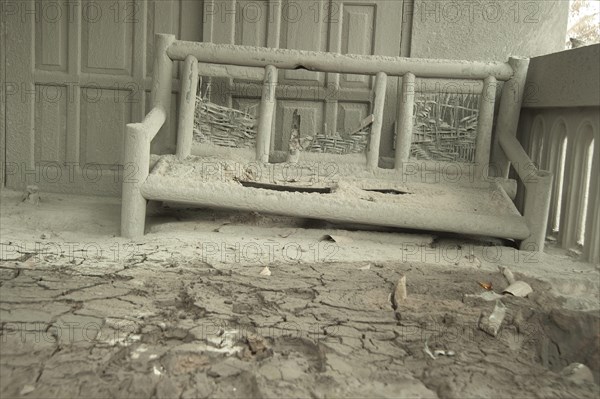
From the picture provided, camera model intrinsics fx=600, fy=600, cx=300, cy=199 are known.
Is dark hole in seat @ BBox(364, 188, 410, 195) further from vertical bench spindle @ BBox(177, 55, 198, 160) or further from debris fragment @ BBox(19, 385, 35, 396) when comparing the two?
debris fragment @ BBox(19, 385, 35, 396)

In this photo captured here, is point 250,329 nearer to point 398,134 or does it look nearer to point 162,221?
point 162,221

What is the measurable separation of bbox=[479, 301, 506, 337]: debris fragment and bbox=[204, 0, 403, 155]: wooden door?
2.73 m

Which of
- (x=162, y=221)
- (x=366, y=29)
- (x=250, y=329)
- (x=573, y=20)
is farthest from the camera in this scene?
(x=573, y=20)

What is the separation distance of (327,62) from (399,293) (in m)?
2.21

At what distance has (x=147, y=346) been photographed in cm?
246

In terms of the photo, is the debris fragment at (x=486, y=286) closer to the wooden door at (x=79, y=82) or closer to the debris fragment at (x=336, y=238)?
the debris fragment at (x=336, y=238)

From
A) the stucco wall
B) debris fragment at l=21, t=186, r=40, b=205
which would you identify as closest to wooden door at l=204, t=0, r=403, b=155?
the stucco wall

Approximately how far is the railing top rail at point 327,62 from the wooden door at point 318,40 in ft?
2.27

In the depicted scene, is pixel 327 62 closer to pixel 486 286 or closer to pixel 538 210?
pixel 538 210

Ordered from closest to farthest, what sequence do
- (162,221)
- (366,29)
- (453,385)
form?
(453,385)
(162,221)
(366,29)

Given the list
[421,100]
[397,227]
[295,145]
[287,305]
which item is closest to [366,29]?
[421,100]

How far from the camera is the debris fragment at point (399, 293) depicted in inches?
121

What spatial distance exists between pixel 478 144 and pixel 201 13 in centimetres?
274

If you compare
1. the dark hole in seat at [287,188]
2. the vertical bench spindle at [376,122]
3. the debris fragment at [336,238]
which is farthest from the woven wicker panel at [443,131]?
the debris fragment at [336,238]
